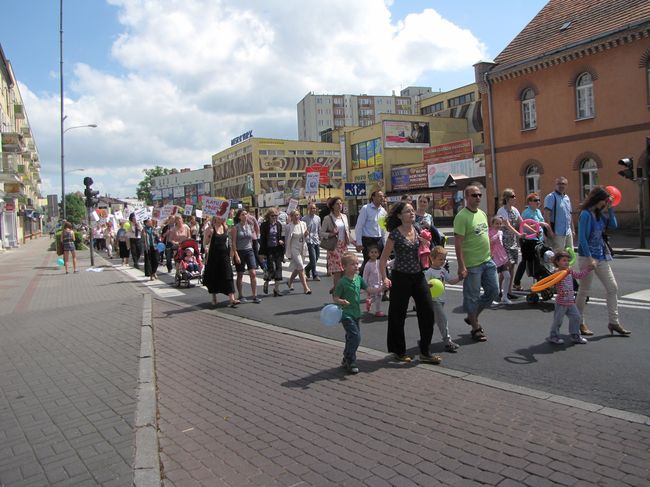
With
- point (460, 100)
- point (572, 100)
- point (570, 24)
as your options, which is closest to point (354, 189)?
point (572, 100)

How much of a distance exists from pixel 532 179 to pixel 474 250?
22.2m

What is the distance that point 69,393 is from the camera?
5.19 metres

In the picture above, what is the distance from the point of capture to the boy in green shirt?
18.0 feet

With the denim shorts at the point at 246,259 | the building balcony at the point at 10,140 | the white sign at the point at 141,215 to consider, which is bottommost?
the denim shorts at the point at 246,259

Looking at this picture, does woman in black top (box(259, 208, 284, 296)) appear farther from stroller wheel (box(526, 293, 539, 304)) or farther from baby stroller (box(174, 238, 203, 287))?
stroller wheel (box(526, 293, 539, 304))

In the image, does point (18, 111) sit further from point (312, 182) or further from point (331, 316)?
point (331, 316)

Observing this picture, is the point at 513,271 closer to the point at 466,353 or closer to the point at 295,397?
the point at 466,353

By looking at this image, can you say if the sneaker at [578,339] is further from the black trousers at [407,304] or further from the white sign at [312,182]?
the white sign at [312,182]

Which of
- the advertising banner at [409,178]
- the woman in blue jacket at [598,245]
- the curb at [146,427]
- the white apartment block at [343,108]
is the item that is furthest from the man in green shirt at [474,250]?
the white apartment block at [343,108]

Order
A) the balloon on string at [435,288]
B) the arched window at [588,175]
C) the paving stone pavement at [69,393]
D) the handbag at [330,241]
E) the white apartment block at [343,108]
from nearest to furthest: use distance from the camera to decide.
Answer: the paving stone pavement at [69,393] < the balloon on string at [435,288] < the handbag at [330,241] < the arched window at [588,175] < the white apartment block at [343,108]

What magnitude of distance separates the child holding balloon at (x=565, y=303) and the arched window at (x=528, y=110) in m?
21.6

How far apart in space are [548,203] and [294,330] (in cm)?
446

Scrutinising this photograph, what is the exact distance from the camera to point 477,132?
61.6m

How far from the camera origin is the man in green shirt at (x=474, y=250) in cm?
624
